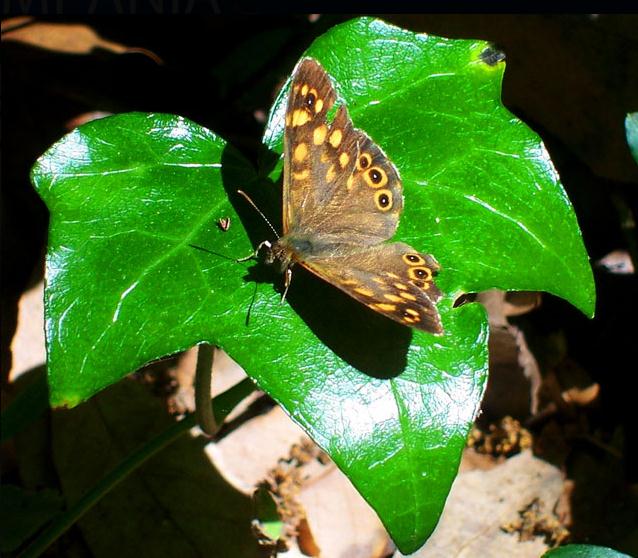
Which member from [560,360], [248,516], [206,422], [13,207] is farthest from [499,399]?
[13,207]

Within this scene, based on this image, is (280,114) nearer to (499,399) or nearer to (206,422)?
(206,422)

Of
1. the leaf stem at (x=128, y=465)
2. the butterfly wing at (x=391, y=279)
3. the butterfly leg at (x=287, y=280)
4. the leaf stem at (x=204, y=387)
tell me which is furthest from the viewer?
the leaf stem at (x=128, y=465)

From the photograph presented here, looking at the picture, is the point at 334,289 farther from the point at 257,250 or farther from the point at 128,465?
the point at 128,465

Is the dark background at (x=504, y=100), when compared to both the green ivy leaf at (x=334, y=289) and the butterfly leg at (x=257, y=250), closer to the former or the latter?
the green ivy leaf at (x=334, y=289)

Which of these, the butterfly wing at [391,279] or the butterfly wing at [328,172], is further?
the butterfly wing at [328,172]

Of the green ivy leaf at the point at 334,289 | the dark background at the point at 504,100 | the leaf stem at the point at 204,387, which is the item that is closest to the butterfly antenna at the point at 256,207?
the green ivy leaf at the point at 334,289

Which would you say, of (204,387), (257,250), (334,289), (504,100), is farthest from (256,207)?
(504,100)

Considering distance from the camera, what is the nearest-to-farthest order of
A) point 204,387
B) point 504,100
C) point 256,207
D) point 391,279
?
point 391,279 < point 256,207 < point 204,387 < point 504,100
